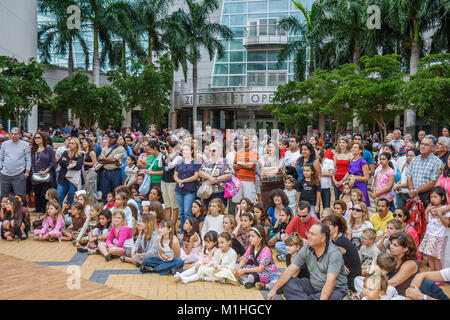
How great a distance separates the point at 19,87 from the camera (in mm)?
16734

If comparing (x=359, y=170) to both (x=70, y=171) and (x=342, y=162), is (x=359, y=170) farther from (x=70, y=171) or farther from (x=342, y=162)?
(x=70, y=171)

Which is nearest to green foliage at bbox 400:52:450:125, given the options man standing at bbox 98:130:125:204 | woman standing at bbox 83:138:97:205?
man standing at bbox 98:130:125:204

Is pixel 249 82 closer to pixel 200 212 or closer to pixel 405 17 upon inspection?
pixel 405 17

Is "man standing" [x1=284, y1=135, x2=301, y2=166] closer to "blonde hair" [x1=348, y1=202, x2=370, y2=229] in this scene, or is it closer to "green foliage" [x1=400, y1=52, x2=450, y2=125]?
"blonde hair" [x1=348, y1=202, x2=370, y2=229]

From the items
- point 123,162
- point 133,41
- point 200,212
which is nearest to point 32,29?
point 133,41

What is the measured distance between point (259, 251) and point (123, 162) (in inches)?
212

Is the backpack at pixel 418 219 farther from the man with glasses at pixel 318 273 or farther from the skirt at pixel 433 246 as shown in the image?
the man with glasses at pixel 318 273

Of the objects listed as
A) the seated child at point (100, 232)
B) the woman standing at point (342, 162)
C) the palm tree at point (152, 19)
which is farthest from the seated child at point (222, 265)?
the palm tree at point (152, 19)

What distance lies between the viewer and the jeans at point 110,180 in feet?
30.9

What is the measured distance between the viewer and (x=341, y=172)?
8.57 metres

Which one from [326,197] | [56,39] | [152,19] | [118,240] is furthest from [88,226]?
[56,39]

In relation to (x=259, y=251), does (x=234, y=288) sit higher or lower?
lower

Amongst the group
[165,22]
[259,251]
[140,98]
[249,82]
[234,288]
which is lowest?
[234,288]

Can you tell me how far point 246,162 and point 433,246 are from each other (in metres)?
3.42
